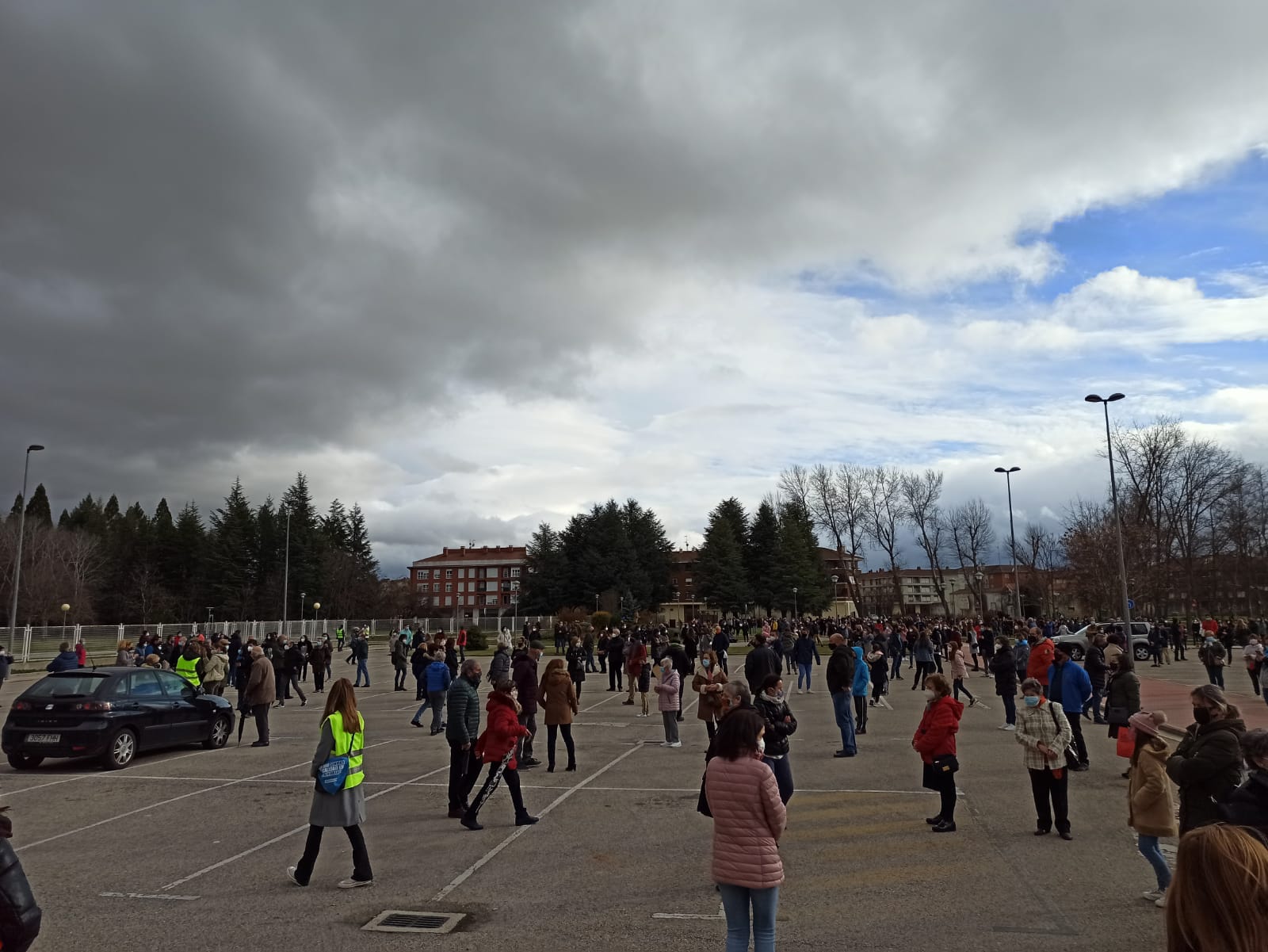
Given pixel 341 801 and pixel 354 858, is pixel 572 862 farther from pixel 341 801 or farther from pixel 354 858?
pixel 341 801

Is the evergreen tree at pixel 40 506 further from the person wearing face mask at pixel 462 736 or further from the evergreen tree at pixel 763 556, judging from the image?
the person wearing face mask at pixel 462 736

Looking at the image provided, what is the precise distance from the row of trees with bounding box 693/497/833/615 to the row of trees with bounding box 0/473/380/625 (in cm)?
3316

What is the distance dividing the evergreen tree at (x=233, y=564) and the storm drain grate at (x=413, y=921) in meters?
85.4

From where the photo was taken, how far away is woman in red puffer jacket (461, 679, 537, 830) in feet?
27.8

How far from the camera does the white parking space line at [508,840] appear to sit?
6.64 meters

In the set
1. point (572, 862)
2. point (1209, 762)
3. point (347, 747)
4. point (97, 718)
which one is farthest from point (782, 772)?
point (97, 718)

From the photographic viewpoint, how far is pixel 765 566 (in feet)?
289

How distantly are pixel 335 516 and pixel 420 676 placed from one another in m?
87.7

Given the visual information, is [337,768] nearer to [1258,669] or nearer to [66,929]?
[66,929]

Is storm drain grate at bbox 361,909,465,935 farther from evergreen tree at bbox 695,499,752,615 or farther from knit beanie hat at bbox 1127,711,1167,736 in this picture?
evergreen tree at bbox 695,499,752,615

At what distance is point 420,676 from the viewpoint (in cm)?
2039

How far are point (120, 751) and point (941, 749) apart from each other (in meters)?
11.2

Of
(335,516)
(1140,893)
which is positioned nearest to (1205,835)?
(1140,893)

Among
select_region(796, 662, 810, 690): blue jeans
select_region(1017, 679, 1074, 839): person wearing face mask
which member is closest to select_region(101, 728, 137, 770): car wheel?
select_region(1017, 679, 1074, 839): person wearing face mask
